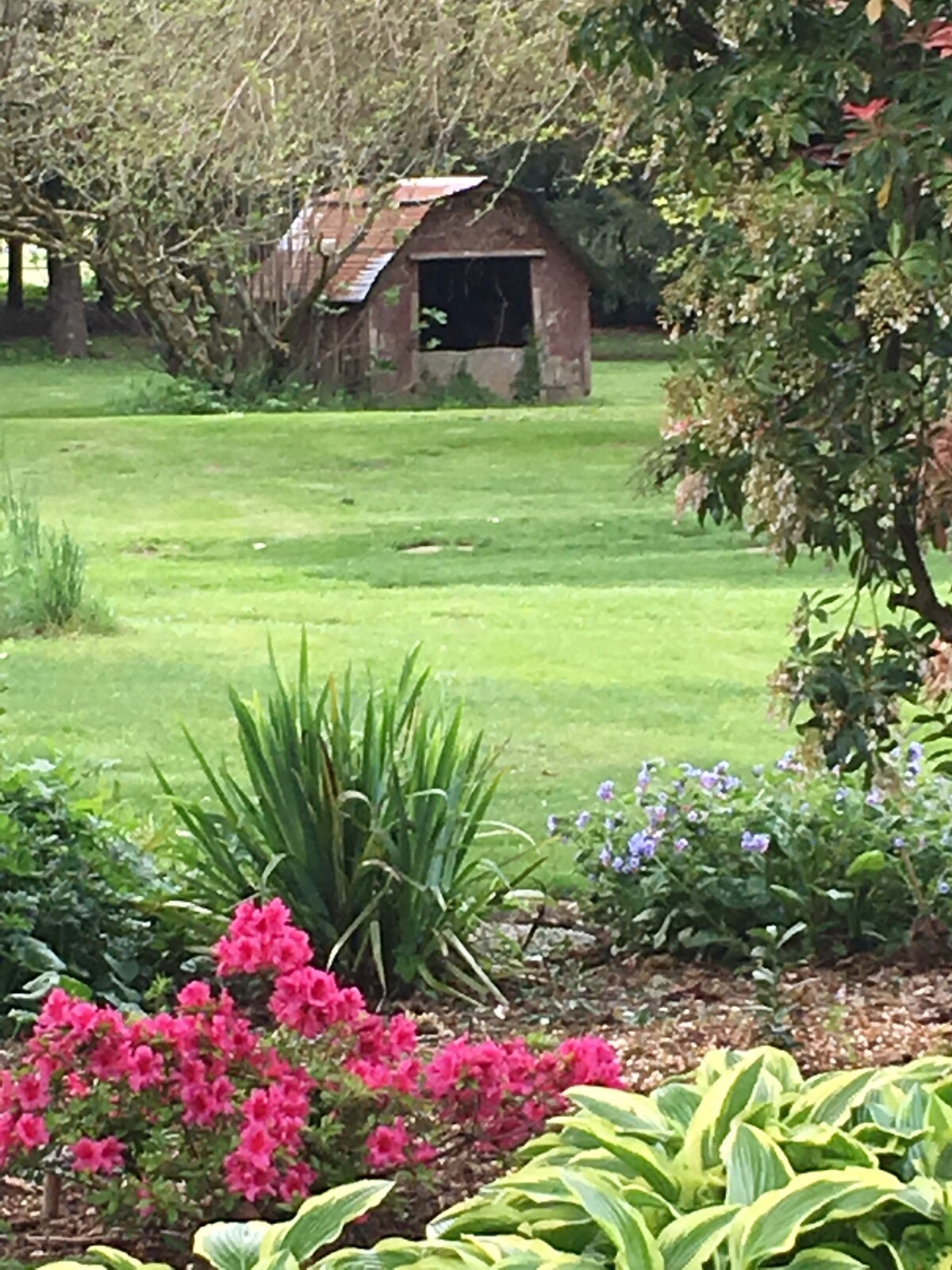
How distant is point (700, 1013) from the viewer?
5.20 metres

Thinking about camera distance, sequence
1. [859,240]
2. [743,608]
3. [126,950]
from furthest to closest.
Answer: [743,608]
[126,950]
[859,240]

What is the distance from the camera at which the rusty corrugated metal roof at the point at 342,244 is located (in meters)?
24.4

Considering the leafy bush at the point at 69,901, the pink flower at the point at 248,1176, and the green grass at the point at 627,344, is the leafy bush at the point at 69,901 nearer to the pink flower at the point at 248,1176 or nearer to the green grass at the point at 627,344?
the pink flower at the point at 248,1176

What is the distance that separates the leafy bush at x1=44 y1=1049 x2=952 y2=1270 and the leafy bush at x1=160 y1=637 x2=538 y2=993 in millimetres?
2288

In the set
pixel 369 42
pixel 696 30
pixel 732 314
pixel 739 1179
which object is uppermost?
pixel 369 42

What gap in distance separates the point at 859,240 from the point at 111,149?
39.1 ft

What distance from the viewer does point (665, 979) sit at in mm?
5574

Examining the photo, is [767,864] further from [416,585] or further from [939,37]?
[416,585]

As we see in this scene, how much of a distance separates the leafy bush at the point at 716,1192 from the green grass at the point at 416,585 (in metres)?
3.99

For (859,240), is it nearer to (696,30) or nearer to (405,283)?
(696,30)

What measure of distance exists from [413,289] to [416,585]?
477 inches

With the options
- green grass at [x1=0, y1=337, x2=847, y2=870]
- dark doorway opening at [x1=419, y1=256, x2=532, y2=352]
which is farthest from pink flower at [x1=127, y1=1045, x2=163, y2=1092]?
dark doorway opening at [x1=419, y1=256, x2=532, y2=352]

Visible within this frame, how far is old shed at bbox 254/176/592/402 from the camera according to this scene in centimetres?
2483

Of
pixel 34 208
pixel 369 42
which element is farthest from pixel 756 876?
pixel 34 208
